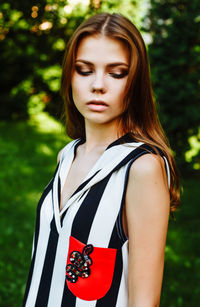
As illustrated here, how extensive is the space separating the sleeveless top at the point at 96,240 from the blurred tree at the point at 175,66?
510cm

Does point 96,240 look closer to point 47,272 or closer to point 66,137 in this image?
point 47,272

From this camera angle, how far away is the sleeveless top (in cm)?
128

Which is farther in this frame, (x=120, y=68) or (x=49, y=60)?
(x=49, y=60)

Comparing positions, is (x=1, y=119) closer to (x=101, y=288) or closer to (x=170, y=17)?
(x=170, y=17)

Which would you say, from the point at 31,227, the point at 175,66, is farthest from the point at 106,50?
the point at 175,66

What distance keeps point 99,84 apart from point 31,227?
4.05 meters

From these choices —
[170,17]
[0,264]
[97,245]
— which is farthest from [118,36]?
[170,17]

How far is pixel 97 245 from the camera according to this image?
129 centimetres

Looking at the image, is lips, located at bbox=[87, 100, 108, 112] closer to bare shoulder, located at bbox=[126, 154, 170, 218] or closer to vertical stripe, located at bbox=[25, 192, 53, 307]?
bare shoulder, located at bbox=[126, 154, 170, 218]

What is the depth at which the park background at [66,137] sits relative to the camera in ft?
10.1

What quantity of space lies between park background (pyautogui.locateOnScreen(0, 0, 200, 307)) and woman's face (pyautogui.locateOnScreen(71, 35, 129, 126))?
739mm

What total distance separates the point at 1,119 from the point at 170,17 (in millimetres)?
7962

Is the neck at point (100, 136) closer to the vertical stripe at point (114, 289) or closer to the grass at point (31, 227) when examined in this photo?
the vertical stripe at point (114, 289)

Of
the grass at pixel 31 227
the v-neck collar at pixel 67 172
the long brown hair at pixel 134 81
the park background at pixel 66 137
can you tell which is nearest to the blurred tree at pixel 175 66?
the park background at pixel 66 137
